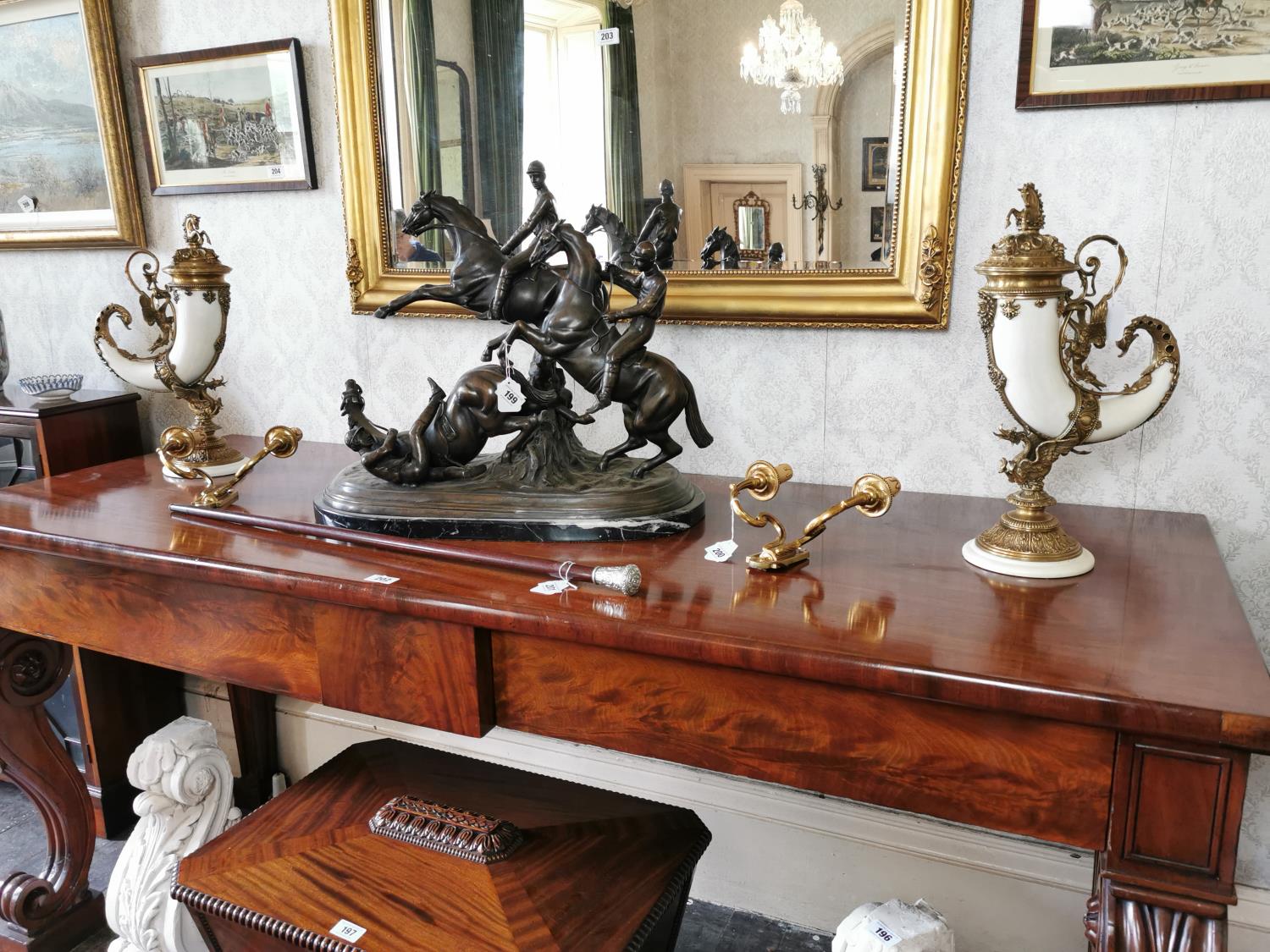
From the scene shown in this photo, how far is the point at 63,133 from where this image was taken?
243 cm

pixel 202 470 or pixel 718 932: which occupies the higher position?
pixel 202 470

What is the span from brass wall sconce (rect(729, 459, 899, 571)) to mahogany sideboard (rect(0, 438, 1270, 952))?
0.13 feet

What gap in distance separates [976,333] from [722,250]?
1.57 ft

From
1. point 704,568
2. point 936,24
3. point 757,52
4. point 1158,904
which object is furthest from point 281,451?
point 1158,904

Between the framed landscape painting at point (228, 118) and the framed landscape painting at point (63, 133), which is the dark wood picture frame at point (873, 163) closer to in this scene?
the framed landscape painting at point (228, 118)

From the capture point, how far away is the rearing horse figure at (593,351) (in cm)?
147

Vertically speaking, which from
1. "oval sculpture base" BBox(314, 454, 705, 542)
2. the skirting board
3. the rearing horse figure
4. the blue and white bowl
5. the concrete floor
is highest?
the rearing horse figure

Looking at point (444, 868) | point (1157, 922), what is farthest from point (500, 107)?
point (1157, 922)

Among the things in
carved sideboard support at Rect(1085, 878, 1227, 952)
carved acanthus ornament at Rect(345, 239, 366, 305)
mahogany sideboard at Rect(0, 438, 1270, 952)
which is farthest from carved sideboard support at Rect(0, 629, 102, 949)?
carved sideboard support at Rect(1085, 878, 1227, 952)

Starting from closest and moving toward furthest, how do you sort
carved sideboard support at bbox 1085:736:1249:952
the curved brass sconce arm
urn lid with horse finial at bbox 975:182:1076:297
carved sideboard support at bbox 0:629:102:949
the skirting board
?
carved sideboard support at bbox 1085:736:1249:952 → urn lid with horse finial at bbox 975:182:1076:297 → the curved brass sconce arm → the skirting board → carved sideboard support at bbox 0:629:102:949

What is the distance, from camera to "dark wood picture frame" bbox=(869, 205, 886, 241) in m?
1.62

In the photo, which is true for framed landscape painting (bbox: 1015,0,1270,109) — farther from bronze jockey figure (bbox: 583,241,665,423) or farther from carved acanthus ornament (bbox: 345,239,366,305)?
carved acanthus ornament (bbox: 345,239,366,305)

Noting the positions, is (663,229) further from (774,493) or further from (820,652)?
(820,652)

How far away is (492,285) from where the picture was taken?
1.54m
